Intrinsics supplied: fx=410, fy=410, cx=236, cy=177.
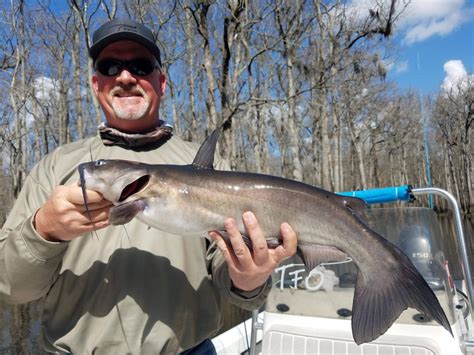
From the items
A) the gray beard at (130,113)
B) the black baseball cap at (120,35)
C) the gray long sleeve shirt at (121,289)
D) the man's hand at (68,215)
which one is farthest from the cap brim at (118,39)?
the man's hand at (68,215)

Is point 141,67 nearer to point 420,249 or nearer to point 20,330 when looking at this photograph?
point 420,249

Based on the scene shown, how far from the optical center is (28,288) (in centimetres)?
187

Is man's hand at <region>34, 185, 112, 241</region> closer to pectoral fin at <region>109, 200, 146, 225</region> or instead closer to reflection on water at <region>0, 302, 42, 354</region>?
pectoral fin at <region>109, 200, 146, 225</region>

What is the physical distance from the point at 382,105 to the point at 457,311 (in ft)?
100

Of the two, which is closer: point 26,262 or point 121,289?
point 26,262

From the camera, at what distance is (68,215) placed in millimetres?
A: 1697

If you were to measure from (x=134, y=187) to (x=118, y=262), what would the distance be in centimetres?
41

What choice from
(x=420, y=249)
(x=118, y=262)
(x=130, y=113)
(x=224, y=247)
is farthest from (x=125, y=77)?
(x=420, y=249)

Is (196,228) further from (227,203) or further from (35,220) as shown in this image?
(35,220)

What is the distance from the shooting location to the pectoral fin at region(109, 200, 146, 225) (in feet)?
Answer: 5.80

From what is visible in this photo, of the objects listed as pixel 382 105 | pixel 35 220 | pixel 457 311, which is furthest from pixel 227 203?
pixel 382 105

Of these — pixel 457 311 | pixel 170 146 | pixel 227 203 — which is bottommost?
pixel 457 311

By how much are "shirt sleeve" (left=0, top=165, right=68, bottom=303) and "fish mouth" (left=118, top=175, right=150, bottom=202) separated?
1.10 ft

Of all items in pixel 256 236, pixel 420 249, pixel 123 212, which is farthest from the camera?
pixel 420 249
